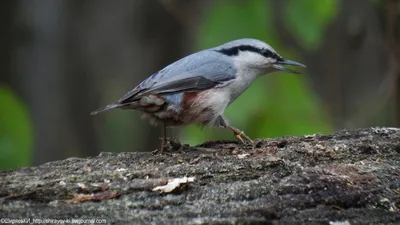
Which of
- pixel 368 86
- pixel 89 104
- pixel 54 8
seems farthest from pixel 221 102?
pixel 368 86

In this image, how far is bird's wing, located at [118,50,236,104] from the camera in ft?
11.7

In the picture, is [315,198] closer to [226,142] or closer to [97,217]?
[97,217]

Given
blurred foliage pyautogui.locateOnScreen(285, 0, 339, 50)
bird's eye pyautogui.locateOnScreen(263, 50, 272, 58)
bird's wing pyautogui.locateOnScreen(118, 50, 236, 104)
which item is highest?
blurred foliage pyautogui.locateOnScreen(285, 0, 339, 50)

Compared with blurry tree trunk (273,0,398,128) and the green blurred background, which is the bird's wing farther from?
blurry tree trunk (273,0,398,128)

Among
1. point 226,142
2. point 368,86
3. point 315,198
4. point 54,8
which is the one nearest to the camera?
point 315,198

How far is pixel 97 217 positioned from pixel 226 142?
4.41ft

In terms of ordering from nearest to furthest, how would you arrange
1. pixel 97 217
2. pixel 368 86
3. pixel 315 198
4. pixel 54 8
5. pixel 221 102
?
pixel 97 217 < pixel 315 198 < pixel 221 102 < pixel 54 8 < pixel 368 86

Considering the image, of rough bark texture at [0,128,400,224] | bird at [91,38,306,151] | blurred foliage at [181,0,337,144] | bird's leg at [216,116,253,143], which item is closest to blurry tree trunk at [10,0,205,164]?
blurred foliage at [181,0,337,144]

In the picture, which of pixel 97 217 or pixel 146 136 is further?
pixel 146 136

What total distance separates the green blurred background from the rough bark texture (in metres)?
0.88

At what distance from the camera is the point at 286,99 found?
3.96 metres

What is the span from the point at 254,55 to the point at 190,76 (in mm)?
505

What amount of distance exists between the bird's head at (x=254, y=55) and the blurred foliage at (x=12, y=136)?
4.06 ft

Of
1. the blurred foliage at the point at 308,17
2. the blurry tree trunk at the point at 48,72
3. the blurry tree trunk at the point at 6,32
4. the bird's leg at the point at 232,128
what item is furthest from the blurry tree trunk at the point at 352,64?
the blurry tree trunk at the point at 6,32
